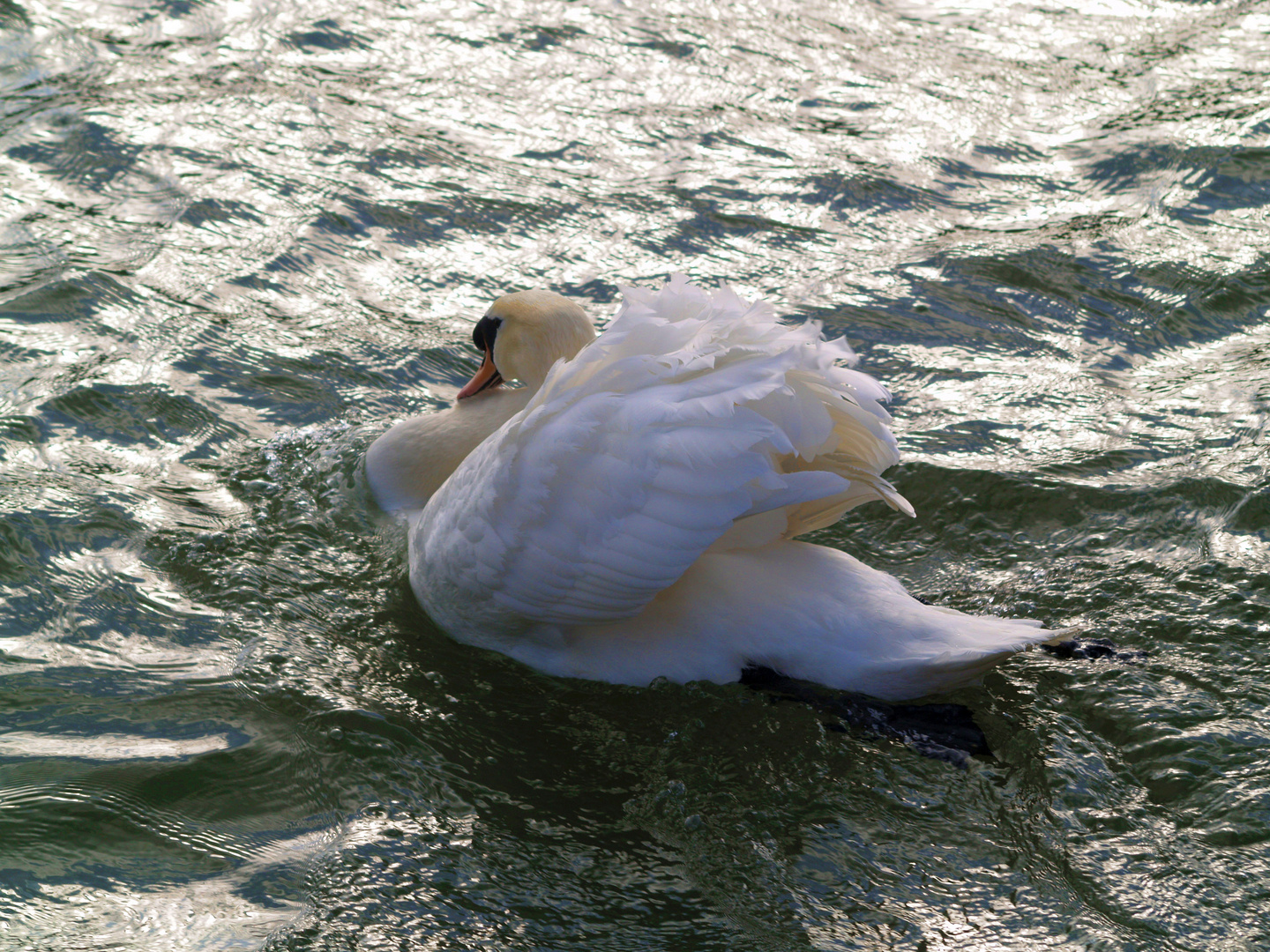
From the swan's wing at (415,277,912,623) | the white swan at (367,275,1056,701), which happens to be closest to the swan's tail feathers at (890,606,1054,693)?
the white swan at (367,275,1056,701)

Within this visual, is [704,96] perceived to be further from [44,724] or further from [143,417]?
[44,724]

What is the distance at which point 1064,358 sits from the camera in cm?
603

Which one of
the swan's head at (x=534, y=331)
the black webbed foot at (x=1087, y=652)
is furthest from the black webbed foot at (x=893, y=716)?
the swan's head at (x=534, y=331)

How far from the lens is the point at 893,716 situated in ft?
12.4

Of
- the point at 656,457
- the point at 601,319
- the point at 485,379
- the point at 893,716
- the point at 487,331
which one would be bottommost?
the point at 893,716

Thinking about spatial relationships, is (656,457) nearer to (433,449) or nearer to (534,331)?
(534,331)

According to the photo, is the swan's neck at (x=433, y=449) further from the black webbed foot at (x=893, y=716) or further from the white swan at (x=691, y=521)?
the black webbed foot at (x=893, y=716)

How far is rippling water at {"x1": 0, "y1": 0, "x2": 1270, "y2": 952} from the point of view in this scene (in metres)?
3.32

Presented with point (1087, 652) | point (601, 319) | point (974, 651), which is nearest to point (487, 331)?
point (601, 319)

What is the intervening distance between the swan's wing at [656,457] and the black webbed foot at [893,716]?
475 mm

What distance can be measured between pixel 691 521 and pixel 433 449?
1790 mm

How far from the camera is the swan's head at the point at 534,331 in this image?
4.78 metres

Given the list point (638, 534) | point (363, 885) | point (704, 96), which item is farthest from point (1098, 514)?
point (704, 96)

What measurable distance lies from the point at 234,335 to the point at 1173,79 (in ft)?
21.1
